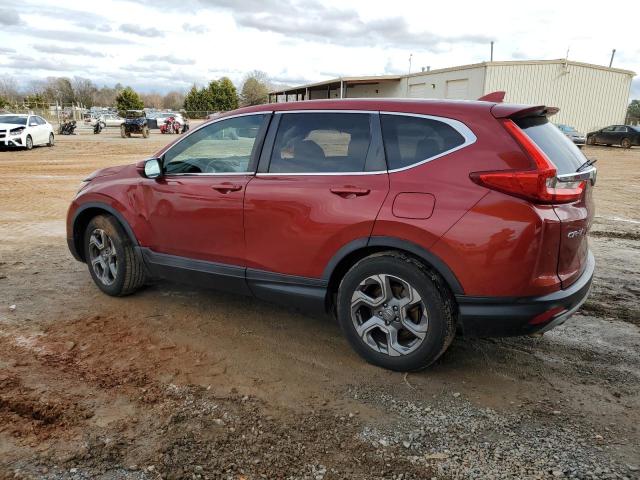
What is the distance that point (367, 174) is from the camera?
3434 millimetres

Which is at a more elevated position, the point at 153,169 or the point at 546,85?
the point at 546,85

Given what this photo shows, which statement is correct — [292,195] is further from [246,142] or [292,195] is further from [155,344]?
[155,344]

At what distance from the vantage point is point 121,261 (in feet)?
15.8

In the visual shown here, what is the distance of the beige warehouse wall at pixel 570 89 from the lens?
3219 cm

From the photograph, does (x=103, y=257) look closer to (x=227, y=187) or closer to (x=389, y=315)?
(x=227, y=187)

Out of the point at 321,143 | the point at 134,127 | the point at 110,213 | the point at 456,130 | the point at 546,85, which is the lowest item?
the point at 134,127

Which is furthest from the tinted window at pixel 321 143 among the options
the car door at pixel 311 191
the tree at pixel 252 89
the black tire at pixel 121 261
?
the tree at pixel 252 89

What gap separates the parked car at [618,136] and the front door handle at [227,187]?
34.3m


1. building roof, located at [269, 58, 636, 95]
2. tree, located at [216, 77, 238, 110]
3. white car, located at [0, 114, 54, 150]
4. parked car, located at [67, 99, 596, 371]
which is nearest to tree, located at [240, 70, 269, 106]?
tree, located at [216, 77, 238, 110]

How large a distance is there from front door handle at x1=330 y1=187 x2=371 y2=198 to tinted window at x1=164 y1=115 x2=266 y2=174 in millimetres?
839

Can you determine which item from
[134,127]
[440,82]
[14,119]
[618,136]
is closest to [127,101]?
[134,127]

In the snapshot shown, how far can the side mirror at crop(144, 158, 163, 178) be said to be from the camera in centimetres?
445

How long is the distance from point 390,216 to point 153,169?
224 cm

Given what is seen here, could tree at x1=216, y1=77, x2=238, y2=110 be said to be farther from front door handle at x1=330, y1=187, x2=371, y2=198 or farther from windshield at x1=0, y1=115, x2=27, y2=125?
front door handle at x1=330, y1=187, x2=371, y2=198
